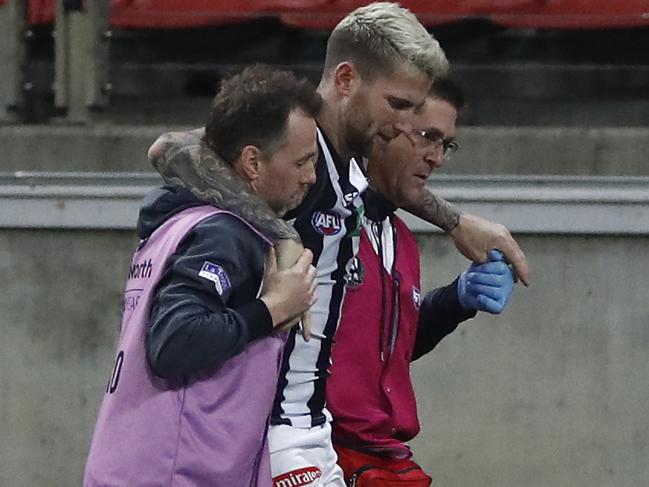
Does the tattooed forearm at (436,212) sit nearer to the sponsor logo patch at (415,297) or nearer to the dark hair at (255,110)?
the sponsor logo patch at (415,297)

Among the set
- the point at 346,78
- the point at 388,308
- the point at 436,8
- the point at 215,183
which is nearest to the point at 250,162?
the point at 215,183

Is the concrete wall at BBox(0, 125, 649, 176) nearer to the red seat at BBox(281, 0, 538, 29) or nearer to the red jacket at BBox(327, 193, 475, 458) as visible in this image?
the red seat at BBox(281, 0, 538, 29)

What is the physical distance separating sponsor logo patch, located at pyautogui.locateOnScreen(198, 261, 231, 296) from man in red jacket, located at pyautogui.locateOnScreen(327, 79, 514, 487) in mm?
655

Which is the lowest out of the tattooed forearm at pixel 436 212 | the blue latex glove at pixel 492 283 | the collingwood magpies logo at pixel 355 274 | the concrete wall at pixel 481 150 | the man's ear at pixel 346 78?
the concrete wall at pixel 481 150

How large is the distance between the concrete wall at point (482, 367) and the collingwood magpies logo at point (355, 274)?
6.56 ft

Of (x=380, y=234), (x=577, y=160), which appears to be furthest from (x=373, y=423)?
(x=577, y=160)

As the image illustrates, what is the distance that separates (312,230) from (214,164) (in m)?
0.34

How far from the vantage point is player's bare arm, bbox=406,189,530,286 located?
151 inches

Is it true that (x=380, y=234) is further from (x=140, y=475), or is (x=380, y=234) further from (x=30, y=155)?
(x=30, y=155)

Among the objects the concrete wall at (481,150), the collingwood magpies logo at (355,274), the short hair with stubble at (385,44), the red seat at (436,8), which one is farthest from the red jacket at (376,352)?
the red seat at (436,8)

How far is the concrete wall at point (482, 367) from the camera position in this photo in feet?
18.5

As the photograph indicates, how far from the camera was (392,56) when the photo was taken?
3.44m

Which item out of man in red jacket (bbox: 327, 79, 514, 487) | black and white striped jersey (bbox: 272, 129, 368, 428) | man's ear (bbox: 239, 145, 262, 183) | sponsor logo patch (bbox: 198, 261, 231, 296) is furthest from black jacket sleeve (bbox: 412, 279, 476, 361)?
sponsor logo patch (bbox: 198, 261, 231, 296)

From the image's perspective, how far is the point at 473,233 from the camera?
12.7ft
